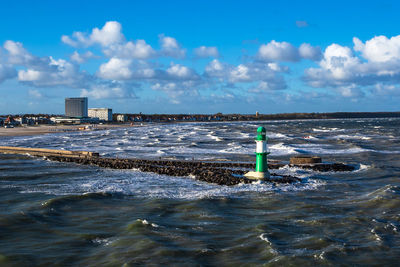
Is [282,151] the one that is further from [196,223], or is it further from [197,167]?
[196,223]

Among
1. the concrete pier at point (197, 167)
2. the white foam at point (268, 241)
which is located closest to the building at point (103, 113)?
the concrete pier at point (197, 167)

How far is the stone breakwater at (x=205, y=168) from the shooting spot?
15719 millimetres

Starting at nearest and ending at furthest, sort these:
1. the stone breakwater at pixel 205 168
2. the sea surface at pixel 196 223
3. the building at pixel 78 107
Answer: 1. the sea surface at pixel 196 223
2. the stone breakwater at pixel 205 168
3. the building at pixel 78 107

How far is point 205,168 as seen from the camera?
65.2 ft

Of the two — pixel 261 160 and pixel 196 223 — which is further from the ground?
pixel 261 160

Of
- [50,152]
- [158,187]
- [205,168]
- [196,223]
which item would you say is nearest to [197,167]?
[205,168]

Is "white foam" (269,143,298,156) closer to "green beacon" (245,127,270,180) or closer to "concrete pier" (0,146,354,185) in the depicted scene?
"concrete pier" (0,146,354,185)

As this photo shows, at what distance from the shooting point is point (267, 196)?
41.6 feet

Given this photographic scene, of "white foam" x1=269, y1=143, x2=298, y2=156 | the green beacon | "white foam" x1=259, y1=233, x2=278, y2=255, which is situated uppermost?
the green beacon

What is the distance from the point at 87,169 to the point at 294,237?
13.7 meters

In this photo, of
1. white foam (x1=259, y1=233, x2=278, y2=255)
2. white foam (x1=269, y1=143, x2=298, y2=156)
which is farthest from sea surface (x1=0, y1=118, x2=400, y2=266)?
white foam (x1=269, y1=143, x2=298, y2=156)

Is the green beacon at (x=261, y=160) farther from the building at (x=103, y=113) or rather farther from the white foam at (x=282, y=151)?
the building at (x=103, y=113)

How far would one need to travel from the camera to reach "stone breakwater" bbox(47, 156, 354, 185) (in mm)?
15719

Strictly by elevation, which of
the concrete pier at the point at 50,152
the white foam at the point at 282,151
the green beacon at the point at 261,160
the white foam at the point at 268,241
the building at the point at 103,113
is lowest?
the white foam at the point at 282,151
